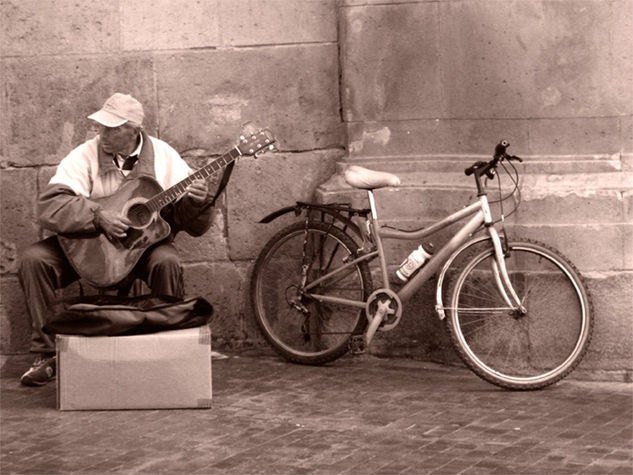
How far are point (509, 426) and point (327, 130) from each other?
2.34m

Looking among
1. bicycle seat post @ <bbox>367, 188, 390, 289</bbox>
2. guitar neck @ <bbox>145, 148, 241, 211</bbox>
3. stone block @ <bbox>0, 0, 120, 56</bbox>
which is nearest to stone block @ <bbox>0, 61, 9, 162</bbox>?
stone block @ <bbox>0, 0, 120, 56</bbox>

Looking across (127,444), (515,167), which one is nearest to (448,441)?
(127,444)

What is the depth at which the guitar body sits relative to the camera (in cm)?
721

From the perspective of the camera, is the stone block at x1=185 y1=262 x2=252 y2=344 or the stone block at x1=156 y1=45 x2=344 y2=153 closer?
the stone block at x1=156 y1=45 x2=344 y2=153

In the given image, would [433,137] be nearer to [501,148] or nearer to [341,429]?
[501,148]

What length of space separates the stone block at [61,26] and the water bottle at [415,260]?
81.1 inches

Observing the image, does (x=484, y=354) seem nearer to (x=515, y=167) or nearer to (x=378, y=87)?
(x=515, y=167)

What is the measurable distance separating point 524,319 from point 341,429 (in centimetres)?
146

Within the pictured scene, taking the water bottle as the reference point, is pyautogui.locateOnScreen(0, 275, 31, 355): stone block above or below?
below

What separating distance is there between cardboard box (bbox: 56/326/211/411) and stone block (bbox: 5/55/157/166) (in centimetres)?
173

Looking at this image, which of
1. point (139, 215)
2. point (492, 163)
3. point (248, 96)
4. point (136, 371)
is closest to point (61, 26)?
point (248, 96)

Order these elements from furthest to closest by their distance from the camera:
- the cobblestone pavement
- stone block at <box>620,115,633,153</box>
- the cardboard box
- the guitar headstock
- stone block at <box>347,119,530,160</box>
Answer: stone block at <box>347,119,530,160</box>, stone block at <box>620,115,633,153</box>, the guitar headstock, the cardboard box, the cobblestone pavement

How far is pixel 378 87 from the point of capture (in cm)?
782

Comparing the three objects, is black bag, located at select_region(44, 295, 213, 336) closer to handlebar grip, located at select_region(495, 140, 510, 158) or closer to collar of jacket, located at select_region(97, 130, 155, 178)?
collar of jacket, located at select_region(97, 130, 155, 178)
